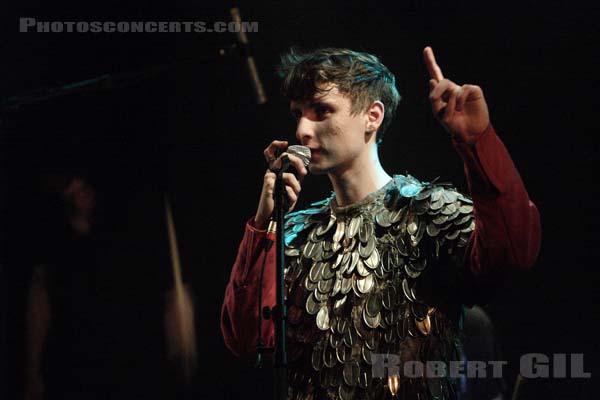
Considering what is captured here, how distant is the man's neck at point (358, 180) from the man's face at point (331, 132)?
0.5 inches

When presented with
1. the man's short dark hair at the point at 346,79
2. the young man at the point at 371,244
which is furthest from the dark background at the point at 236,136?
the young man at the point at 371,244

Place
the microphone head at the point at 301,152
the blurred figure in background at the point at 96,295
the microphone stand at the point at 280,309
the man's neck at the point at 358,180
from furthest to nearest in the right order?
the blurred figure in background at the point at 96,295 < the man's neck at the point at 358,180 < the microphone head at the point at 301,152 < the microphone stand at the point at 280,309

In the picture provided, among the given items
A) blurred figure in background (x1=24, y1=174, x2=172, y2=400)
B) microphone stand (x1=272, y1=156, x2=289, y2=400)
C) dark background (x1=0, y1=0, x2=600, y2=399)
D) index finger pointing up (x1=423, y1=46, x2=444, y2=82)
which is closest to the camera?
microphone stand (x1=272, y1=156, x2=289, y2=400)

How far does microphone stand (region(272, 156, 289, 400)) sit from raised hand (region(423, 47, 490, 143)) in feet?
1.43

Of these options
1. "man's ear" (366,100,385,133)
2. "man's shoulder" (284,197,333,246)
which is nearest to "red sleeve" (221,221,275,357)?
"man's shoulder" (284,197,333,246)

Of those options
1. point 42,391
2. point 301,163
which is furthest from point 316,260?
point 42,391

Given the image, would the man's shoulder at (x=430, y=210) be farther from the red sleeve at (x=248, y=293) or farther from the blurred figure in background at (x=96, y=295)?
the blurred figure in background at (x=96, y=295)

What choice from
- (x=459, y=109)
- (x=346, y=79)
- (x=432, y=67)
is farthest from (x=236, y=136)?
(x=459, y=109)

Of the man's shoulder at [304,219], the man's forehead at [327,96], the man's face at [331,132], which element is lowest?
the man's shoulder at [304,219]

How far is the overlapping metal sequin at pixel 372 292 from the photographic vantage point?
205 cm

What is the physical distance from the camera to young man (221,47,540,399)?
5.93 feet

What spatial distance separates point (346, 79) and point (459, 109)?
61 centimetres

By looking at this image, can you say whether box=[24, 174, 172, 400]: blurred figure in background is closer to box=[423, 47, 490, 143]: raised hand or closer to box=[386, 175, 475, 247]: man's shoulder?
box=[386, 175, 475, 247]: man's shoulder

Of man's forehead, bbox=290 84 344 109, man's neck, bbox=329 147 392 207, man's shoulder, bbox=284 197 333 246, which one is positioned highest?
man's forehead, bbox=290 84 344 109
